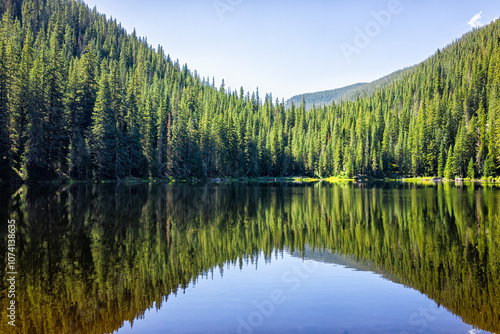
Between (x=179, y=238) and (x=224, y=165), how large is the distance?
79.2 metres

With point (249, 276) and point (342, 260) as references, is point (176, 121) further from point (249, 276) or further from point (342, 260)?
point (249, 276)

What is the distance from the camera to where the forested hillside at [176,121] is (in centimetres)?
5753

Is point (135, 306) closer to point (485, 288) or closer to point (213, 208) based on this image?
point (485, 288)

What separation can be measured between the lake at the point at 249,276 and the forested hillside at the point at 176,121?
44.0m

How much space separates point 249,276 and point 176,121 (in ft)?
244

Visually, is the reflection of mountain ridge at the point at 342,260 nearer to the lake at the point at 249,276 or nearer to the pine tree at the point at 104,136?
the lake at the point at 249,276

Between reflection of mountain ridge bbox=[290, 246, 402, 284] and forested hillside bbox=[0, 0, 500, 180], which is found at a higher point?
forested hillside bbox=[0, 0, 500, 180]

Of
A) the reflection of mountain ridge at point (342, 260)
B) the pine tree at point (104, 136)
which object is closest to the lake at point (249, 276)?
the reflection of mountain ridge at point (342, 260)

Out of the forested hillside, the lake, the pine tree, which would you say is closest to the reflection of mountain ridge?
the lake

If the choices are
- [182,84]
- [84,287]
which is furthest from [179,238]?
[182,84]

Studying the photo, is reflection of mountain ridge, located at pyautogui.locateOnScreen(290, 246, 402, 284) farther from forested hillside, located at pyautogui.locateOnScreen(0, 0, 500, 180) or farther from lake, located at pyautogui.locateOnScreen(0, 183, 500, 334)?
forested hillside, located at pyautogui.locateOnScreen(0, 0, 500, 180)

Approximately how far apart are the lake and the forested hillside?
44.0 metres

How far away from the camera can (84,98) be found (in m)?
67.9

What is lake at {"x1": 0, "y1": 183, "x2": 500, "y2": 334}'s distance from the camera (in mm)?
7770
